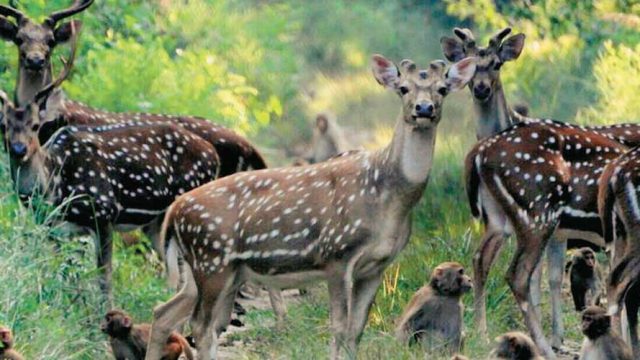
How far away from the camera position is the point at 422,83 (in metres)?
13.1

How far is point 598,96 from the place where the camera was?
1022 inches

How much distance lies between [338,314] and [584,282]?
3.69 metres

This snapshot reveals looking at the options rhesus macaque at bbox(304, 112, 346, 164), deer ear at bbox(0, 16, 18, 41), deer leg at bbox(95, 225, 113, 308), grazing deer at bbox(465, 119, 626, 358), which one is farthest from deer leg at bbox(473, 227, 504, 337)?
rhesus macaque at bbox(304, 112, 346, 164)

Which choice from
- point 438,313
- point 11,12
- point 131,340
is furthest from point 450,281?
point 11,12

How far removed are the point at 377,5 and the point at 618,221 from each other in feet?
93.3

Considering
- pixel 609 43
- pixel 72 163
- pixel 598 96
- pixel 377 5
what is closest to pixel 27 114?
pixel 72 163

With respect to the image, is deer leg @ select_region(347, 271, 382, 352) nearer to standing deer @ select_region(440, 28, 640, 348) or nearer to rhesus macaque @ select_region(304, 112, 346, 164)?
standing deer @ select_region(440, 28, 640, 348)

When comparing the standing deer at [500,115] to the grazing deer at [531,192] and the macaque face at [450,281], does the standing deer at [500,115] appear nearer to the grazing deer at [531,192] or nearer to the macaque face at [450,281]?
the grazing deer at [531,192]

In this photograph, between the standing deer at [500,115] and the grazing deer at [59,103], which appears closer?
the standing deer at [500,115]

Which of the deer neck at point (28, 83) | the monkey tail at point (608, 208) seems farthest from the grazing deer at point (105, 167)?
the monkey tail at point (608, 208)

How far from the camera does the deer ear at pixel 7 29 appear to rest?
54.2 feet

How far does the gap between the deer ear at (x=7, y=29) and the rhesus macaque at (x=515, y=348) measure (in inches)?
232

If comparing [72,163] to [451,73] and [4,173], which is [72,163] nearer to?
[4,173]

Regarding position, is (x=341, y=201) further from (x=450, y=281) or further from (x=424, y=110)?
(x=450, y=281)
